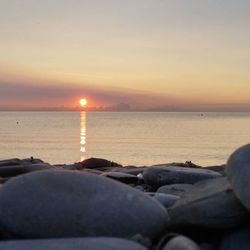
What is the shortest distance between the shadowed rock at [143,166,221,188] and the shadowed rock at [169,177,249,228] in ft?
5.79

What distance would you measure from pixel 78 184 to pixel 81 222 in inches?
15.5

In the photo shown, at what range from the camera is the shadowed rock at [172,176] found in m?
6.75

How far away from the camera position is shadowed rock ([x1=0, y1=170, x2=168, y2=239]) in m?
4.38

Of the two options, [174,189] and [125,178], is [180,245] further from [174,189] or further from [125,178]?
[125,178]

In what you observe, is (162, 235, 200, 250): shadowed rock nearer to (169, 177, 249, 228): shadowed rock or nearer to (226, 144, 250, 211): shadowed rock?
(169, 177, 249, 228): shadowed rock

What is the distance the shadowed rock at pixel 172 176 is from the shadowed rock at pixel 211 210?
1766 millimetres

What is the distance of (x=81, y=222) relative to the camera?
4.39 metres

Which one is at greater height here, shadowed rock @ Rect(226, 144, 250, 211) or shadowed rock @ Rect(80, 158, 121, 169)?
shadowed rock @ Rect(226, 144, 250, 211)

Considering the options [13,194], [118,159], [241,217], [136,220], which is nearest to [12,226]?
[13,194]

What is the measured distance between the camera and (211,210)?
4.54 m

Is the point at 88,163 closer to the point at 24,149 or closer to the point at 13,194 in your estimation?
the point at 13,194

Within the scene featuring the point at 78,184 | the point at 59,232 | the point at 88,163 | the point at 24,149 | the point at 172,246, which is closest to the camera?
the point at 172,246

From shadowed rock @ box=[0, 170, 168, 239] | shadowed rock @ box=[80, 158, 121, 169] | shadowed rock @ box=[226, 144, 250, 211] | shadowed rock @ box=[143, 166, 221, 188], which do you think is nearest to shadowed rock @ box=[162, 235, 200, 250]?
shadowed rock @ box=[0, 170, 168, 239]

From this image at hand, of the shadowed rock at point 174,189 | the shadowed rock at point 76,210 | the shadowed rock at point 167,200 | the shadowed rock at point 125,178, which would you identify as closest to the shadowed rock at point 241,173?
the shadowed rock at point 76,210
